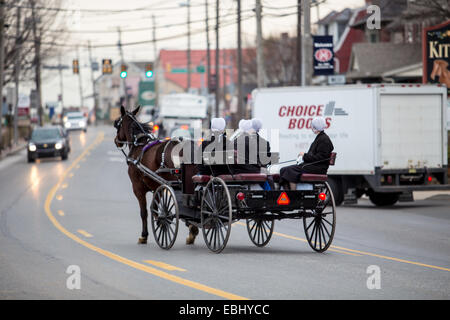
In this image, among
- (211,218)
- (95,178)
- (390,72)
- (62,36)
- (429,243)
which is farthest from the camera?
(62,36)

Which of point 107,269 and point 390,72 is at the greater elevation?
point 390,72

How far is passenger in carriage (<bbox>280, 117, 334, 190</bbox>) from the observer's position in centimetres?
1355

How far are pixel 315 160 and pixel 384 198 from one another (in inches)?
431

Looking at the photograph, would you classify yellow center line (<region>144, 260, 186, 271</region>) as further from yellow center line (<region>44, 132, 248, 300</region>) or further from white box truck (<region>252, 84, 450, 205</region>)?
white box truck (<region>252, 84, 450, 205</region>)

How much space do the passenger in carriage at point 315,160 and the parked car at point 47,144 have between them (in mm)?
33646

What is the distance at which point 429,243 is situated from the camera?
15.7m

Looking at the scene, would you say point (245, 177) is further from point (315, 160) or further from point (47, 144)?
point (47, 144)

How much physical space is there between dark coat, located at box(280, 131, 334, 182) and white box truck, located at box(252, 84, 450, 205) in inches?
329

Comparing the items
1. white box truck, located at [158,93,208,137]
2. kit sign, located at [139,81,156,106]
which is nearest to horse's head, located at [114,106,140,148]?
white box truck, located at [158,93,208,137]

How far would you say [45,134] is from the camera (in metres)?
46.9

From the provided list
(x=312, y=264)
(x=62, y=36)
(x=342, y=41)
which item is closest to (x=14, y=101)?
(x=62, y=36)

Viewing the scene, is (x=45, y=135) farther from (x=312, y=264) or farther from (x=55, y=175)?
(x=312, y=264)

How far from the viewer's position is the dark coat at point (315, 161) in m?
13.6
